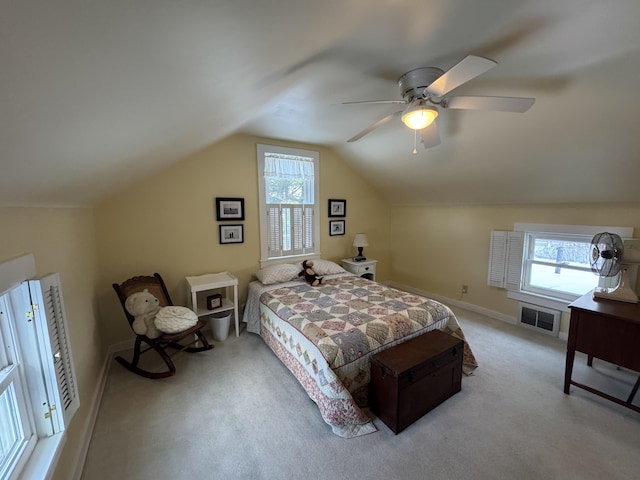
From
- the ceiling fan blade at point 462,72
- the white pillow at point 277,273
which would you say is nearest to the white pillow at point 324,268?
the white pillow at point 277,273

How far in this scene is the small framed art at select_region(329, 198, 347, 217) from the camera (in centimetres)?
416

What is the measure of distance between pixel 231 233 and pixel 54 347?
211 centimetres

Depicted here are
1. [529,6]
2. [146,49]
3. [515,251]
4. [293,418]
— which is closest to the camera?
[146,49]

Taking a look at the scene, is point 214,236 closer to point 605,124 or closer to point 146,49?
point 146,49

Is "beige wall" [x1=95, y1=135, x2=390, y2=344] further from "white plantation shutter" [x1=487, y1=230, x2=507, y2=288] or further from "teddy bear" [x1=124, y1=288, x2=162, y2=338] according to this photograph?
"white plantation shutter" [x1=487, y1=230, x2=507, y2=288]

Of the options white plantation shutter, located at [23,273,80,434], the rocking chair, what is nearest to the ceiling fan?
white plantation shutter, located at [23,273,80,434]

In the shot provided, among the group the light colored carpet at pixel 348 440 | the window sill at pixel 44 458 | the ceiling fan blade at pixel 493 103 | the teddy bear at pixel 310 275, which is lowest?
the light colored carpet at pixel 348 440

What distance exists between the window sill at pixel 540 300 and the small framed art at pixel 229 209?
3560 millimetres

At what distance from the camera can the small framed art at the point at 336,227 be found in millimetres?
4207

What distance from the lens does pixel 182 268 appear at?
3111 mm

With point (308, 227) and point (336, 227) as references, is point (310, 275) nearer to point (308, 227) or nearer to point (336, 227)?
point (308, 227)

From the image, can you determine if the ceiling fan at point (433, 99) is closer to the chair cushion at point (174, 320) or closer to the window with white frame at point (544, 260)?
the window with white frame at point (544, 260)

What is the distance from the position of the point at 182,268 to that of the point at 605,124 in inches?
158

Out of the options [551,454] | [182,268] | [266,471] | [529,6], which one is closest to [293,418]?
[266,471]
